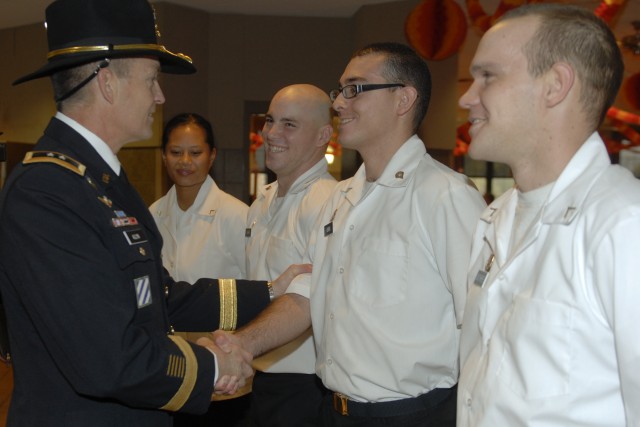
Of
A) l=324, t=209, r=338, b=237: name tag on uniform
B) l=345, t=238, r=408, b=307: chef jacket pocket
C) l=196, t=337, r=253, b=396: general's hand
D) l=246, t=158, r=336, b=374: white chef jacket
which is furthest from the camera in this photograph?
l=246, t=158, r=336, b=374: white chef jacket

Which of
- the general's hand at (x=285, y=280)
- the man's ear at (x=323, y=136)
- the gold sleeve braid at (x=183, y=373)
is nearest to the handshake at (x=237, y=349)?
the general's hand at (x=285, y=280)

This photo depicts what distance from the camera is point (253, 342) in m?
2.54

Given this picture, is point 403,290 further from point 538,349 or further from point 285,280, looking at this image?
point 538,349

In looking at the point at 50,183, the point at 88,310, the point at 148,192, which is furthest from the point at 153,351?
the point at 148,192

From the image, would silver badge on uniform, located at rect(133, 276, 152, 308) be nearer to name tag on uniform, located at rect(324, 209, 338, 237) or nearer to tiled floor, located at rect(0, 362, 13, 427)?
name tag on uniform, located at rect(324, 209, 338, 237)

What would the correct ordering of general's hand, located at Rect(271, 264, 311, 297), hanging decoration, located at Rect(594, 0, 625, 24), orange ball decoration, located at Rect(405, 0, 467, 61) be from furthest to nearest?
orange ball decoration, located at Rect(405, 0, 467, 61) → hanging decoration, located at Rect(594, 0, 625, 24) → general's hand, located at Rect(271, 264, 311, 297)

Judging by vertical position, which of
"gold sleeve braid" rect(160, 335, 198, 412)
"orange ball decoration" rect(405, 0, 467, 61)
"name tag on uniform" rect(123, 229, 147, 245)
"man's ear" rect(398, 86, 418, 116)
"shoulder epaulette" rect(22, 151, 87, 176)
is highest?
"orange ball decoration" rect(405, 0, 467, 61)

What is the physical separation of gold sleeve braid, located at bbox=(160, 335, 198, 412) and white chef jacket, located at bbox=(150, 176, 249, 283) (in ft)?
5.97

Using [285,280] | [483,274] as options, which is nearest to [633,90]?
[285,280]

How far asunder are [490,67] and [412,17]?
4.20 metres

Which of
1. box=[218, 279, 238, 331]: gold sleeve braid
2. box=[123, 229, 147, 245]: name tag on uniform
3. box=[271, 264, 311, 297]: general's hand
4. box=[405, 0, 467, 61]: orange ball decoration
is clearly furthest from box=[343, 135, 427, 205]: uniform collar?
box=[405, 0, 467, 61]: orange ball decoration

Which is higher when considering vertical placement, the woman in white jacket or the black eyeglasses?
the black eyeglasses

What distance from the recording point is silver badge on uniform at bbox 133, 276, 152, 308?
187 cm

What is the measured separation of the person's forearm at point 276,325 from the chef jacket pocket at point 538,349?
1197 millimetres
